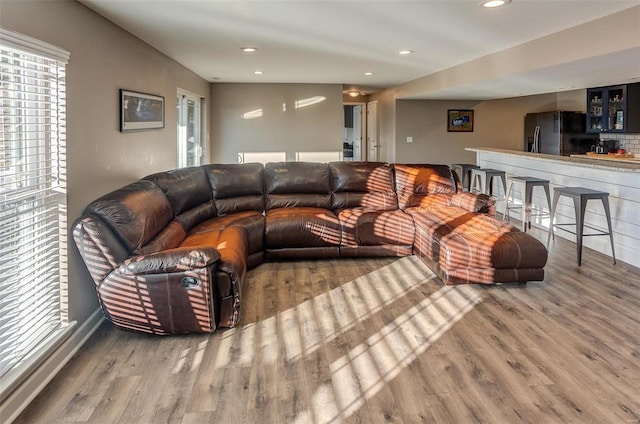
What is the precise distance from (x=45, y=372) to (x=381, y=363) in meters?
1.85

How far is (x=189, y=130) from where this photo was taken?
7.83m

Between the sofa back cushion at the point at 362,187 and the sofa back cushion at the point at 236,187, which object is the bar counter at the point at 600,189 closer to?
the sofa back cushion at the point at 362,187

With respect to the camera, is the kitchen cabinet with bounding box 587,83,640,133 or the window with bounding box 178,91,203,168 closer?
the window with bounding box 178,91,203,168

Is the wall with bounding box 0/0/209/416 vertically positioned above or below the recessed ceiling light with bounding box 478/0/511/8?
below

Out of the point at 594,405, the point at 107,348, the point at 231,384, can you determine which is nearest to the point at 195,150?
the point at 107,348

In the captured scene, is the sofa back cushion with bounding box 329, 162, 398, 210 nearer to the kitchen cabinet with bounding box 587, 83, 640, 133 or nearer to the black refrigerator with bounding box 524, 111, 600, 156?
the kitchen cabinet with bounding box 587, 83, 640, 133

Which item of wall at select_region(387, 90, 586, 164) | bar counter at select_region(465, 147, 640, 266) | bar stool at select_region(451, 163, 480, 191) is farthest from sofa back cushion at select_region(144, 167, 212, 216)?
wall at select_region(387, 90, 586, 164)

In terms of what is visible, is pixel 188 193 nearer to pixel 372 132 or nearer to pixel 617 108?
pixel 617 108

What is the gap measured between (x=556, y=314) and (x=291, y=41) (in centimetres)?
335

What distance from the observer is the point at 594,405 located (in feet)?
7.82

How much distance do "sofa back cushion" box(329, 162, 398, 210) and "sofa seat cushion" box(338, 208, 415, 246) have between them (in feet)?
1.63

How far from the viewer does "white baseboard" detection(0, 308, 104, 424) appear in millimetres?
2271

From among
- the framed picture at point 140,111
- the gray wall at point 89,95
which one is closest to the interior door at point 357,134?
the framed picture at point 140,111

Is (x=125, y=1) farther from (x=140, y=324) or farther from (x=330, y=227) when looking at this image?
(x=330, y=227)
